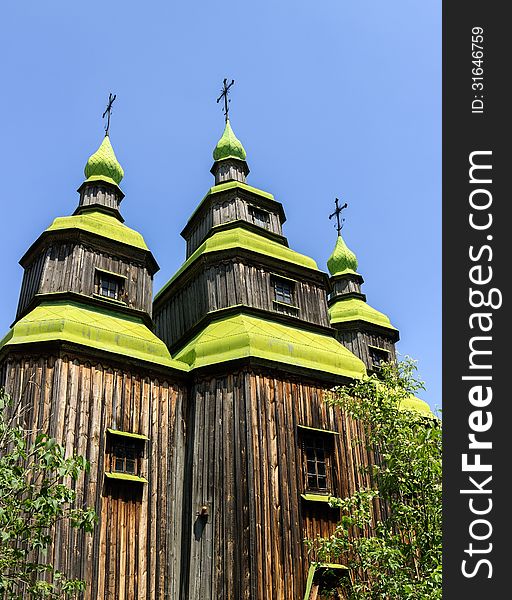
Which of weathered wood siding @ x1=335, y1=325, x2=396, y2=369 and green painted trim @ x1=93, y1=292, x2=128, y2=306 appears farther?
weathered wood siding @ x1=335, y1=325, x2=396, y2=369

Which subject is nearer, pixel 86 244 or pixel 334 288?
pixel 86 244

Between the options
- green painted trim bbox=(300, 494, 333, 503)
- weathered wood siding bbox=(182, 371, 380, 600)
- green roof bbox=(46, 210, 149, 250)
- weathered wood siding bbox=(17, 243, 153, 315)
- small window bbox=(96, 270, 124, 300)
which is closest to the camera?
weathered wood siding bbox=(182, 371, 380, 600)

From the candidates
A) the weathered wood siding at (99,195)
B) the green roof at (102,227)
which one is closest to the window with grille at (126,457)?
the green roof at (102,227)

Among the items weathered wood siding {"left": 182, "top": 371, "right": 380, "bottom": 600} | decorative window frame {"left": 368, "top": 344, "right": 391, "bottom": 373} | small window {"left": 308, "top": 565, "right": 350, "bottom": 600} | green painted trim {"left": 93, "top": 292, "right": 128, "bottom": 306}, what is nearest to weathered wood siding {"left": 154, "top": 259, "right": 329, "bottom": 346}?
green painted trim {"left": 93, "top": 292, "right": 128, "bottom": 306}

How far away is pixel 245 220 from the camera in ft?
68.2

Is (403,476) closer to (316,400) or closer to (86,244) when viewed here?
(316,400)

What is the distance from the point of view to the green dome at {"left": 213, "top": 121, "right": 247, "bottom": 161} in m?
24.0

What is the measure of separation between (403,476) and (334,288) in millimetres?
18875

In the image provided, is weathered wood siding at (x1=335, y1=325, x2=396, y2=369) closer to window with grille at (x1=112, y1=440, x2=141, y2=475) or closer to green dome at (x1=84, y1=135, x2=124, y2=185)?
green dome at (x1=84, y1=135, x2=124, y2=185)

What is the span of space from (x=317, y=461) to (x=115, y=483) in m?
4.93

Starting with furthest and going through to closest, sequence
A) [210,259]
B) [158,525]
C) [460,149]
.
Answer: [210,259]
[158,525]
[460,149]

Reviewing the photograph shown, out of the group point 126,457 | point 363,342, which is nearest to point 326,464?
point 126,457

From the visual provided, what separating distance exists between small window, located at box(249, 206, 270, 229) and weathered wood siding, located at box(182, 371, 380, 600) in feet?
25.2

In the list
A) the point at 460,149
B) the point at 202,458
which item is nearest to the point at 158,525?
the point at 202,458
